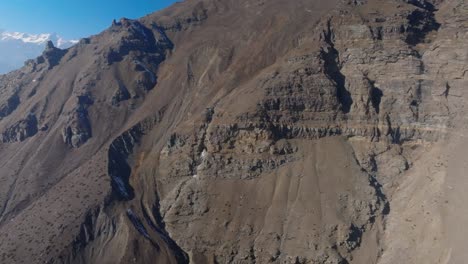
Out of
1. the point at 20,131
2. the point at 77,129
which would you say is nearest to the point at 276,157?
the point at 77,129

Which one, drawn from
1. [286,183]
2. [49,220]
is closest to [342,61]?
[286,183]

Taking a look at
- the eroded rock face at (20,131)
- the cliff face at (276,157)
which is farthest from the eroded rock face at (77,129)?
the eroded rock face at (20,131)

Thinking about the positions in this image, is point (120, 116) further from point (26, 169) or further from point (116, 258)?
point (116, 258)

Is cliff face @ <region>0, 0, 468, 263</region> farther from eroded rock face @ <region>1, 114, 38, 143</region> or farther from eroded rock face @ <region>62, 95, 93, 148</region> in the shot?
eroded rock face @ <region>1, 114, 38, 143</region>

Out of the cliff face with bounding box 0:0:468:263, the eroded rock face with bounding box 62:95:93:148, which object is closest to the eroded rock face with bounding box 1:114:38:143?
Result: the cliff face with bounding box 0:0:468:263

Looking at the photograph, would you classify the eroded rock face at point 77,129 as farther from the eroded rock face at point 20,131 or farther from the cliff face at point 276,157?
the eroded rock face at point 20,131

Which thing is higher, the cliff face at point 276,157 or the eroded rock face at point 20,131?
the eroded rock face at point 20,131

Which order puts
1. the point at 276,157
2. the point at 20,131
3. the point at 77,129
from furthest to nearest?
the point at 20,131
the point at 77,129
the point at 276,157

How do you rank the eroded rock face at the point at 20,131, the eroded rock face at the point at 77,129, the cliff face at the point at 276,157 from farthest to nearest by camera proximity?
the eroded rock face at the point at 20,131, the eroded rock face at the point at 77,129, the cliff face at the point at 276,157

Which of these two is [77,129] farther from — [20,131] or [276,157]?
[276,157]
